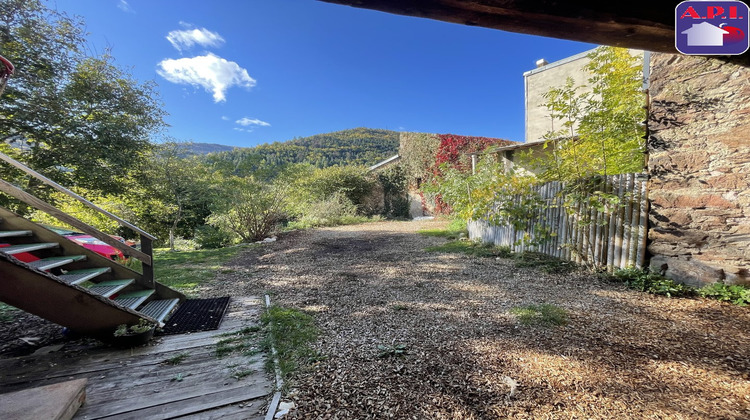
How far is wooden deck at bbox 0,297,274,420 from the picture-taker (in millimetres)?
1567

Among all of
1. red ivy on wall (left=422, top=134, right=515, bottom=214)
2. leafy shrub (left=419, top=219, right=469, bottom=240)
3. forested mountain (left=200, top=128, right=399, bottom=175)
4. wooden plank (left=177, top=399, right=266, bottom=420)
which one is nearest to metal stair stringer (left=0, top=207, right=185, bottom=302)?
wooden plank (left=177, top=399, right=266, bottom=420)

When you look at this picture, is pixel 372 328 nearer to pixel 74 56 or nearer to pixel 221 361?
pixel 221 361

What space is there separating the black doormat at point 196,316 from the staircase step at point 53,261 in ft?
3.16

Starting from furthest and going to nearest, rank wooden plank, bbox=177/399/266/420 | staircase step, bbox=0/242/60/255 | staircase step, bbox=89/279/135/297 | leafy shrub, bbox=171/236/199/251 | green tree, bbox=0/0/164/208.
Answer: leafy shrub, bbox=171/236/199/251 → green tree, bbox=0/0/164/208 → staircase step, bbox=89/279/135/297 → staircase step, bbox=0/242/60/255 → wooden plank, bbox=177/399/266/420

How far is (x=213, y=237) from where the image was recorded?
848cm

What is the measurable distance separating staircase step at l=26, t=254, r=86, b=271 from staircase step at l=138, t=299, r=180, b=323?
0.73m

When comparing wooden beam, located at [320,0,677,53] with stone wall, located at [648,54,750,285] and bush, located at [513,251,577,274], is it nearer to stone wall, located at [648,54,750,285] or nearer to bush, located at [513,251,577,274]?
stone wall, located at [648,54,750,285]

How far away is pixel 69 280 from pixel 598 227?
5.85 meters

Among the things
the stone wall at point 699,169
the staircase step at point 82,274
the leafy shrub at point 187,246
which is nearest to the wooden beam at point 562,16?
the stone wall at point 699,169

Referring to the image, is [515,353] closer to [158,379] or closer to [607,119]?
[158,379]

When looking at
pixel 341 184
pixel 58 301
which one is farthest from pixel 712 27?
pixel 341 184

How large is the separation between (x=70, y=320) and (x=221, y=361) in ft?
3.96

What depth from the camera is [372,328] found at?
253cm

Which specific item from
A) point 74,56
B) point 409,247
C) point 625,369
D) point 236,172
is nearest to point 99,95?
point 74,56
